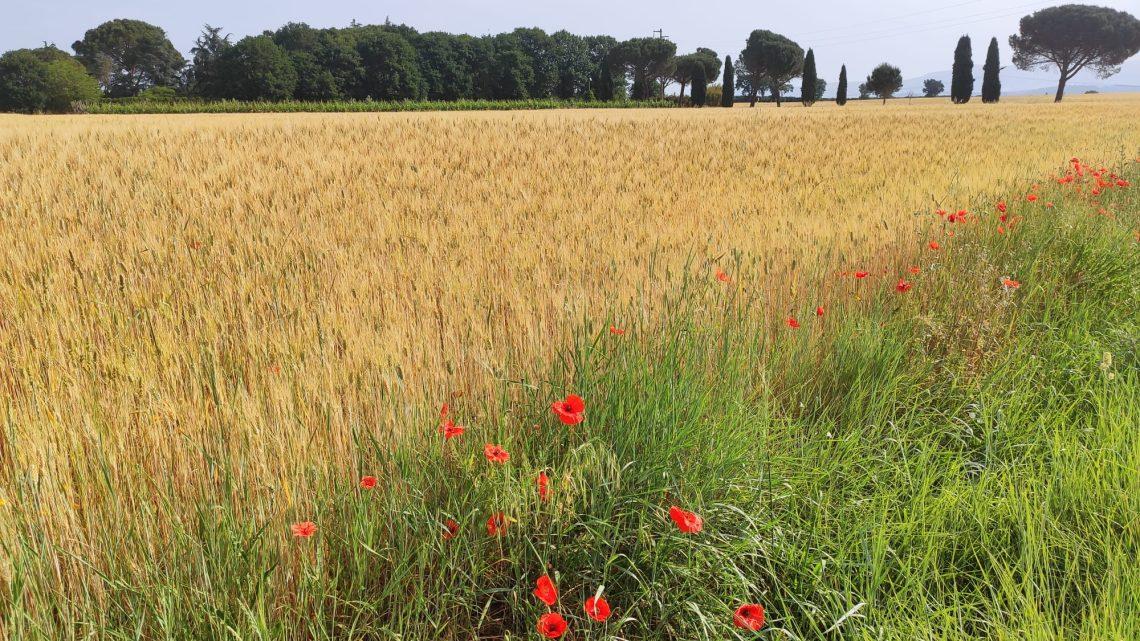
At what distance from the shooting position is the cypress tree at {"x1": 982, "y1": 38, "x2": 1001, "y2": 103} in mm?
55406

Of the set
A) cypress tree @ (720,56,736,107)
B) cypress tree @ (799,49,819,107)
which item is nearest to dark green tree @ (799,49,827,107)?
cypress tree @ (799,49,819,107)

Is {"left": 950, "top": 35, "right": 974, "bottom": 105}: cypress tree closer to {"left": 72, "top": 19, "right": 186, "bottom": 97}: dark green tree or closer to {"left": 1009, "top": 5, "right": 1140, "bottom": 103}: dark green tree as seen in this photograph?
{"left": 1009, "top": 5, "right": 1140, "bottom": 103}: dark green tree

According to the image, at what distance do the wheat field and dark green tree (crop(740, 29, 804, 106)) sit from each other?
234 ft

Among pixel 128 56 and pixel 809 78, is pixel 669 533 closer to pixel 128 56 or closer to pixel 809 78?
pixel 809 78

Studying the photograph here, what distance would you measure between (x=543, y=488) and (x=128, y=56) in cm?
9054

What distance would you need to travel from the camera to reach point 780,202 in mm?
5508

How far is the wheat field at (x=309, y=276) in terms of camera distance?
1.66 metres

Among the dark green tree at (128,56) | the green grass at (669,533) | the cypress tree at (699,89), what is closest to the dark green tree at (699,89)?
the cypress tree at (699,89)

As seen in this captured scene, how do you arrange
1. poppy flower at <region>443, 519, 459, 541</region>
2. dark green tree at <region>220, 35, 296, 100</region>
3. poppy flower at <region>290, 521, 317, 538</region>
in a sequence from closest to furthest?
1. poppy flower at <region>290, 521, 317, 538</region>
2. poppy flower at <region>443, 519, 459, 541</region>
3. dark green tree at <region>220, 35, 296, 100</region>

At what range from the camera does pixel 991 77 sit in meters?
55.9

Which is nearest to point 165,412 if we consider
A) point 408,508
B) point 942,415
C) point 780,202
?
point 408,508

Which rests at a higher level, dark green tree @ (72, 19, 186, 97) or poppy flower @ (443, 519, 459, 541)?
dark green tree @ (72, 19, 186, 97)

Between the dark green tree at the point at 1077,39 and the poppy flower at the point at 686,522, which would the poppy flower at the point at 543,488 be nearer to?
the poppy flower at the point at 686,522

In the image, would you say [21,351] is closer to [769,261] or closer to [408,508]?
[408,508]
